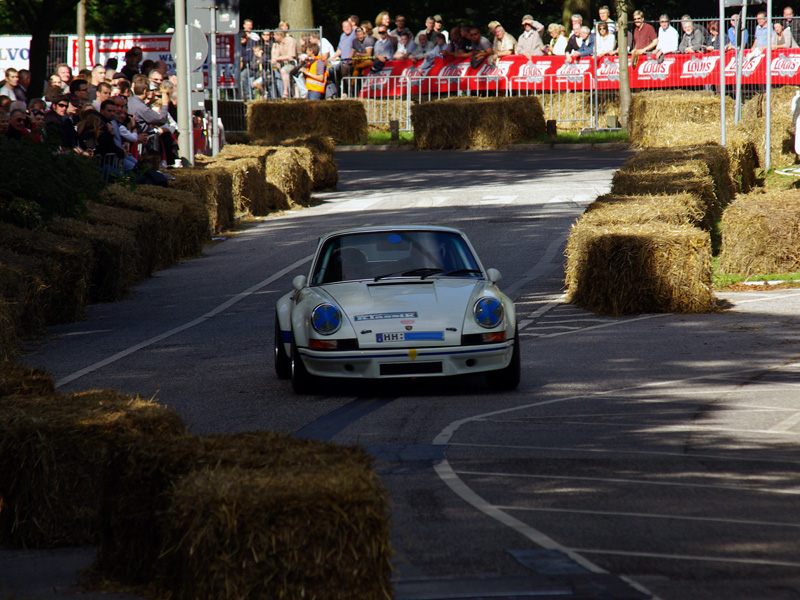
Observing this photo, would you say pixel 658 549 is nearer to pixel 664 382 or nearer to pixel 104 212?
pixel 664 382

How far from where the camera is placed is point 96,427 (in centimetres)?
596

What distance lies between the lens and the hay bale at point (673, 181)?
17969 mm

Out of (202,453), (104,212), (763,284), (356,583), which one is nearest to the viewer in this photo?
(356,583)

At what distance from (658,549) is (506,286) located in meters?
10.6

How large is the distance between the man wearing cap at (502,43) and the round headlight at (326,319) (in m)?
29.9

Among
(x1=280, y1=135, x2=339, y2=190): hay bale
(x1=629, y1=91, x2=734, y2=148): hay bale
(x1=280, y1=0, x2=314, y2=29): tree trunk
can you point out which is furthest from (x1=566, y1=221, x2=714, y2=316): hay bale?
(x1=280, y1=0, x2=314, y2=29): tree trunk

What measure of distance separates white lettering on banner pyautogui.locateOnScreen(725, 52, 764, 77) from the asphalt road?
19.6 meters

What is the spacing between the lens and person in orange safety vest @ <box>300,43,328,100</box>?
3881 cm

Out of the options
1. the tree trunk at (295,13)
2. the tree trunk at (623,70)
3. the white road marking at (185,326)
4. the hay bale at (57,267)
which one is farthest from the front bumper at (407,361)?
the tree trunk at (295,13)

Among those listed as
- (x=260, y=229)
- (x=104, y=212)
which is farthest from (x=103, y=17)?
(x=104, y=212)

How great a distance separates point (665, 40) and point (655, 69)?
0.98 metres

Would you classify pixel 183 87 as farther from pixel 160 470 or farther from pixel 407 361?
pixel 160 470

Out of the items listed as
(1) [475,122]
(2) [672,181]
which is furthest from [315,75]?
(2) [672,181]

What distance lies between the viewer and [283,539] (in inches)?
175
